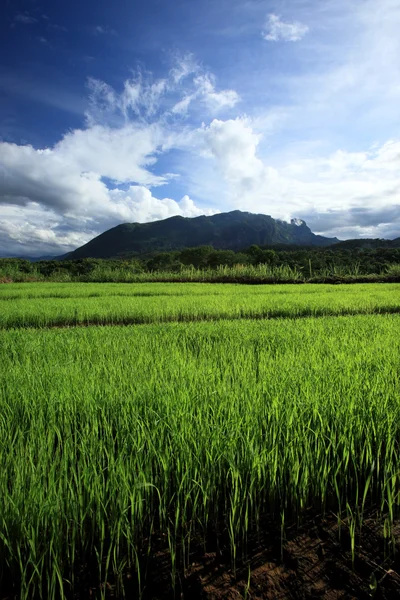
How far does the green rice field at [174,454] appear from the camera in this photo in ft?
4.25

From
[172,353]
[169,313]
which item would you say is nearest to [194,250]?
[169,313]

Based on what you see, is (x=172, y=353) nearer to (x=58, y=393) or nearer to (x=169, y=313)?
(x=58, y=393)

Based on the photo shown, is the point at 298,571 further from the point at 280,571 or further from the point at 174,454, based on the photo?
the point at 174,454

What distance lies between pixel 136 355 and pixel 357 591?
117 inches

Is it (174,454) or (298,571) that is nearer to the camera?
(298,571)

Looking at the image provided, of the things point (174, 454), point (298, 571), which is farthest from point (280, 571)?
point (174, 454)

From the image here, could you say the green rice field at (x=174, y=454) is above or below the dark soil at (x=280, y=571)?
above

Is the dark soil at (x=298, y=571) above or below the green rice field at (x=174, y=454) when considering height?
below

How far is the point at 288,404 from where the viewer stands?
215 centimetres

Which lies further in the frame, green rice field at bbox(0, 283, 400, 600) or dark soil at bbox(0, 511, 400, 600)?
green rice field at bbox(0, 283, 400, 600)

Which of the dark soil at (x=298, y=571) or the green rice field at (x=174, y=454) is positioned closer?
the dark soil at (x=298, y=571)

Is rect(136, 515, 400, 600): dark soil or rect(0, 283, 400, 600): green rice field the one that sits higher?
rect(0, 283, 400, 600): green rice field

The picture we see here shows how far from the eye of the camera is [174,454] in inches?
67.7

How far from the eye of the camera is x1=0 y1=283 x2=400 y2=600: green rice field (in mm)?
1296
